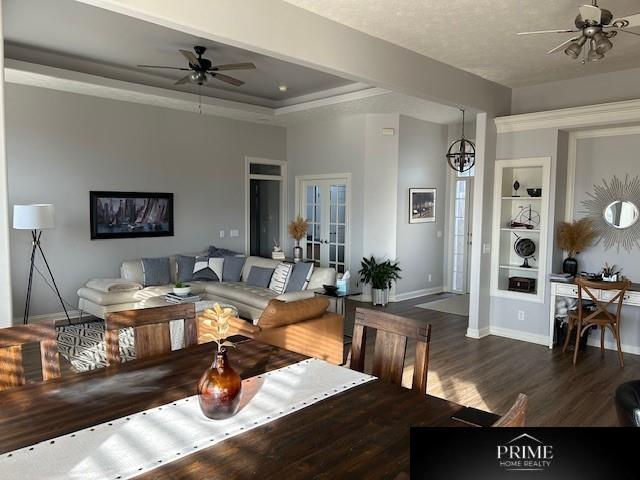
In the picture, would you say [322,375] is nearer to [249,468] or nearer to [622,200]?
[249,468]

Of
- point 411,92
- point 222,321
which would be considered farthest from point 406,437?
point 411,92

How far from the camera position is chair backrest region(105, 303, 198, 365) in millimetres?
2283

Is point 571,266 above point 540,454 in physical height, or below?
below

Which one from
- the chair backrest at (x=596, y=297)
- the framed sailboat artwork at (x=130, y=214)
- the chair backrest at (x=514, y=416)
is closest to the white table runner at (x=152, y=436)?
the chair backrest at (x=514, y=416)

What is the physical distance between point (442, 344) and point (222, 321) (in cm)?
429

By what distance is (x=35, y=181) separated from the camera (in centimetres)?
631

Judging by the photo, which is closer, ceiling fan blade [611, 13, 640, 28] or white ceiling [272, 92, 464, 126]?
ceiling fan blade [611, 13, 640, 28]

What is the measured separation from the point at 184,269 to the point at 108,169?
71.5 inches

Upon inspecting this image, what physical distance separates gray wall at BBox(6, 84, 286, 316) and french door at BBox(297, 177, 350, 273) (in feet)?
3.98

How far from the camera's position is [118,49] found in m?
5.46

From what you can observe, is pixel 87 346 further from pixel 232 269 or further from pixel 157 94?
pixel 157 94

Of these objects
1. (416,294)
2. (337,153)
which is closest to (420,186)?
(337,153)

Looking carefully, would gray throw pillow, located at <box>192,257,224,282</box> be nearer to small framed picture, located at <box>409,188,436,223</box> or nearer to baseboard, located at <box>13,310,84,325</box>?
baseboard, located at <box>13,310,84,325</box>

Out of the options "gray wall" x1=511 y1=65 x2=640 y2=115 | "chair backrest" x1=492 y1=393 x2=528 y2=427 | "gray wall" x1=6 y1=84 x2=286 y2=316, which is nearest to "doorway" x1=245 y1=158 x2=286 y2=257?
"gray wall" x1=6 y1=84 x2=286 y2=316
